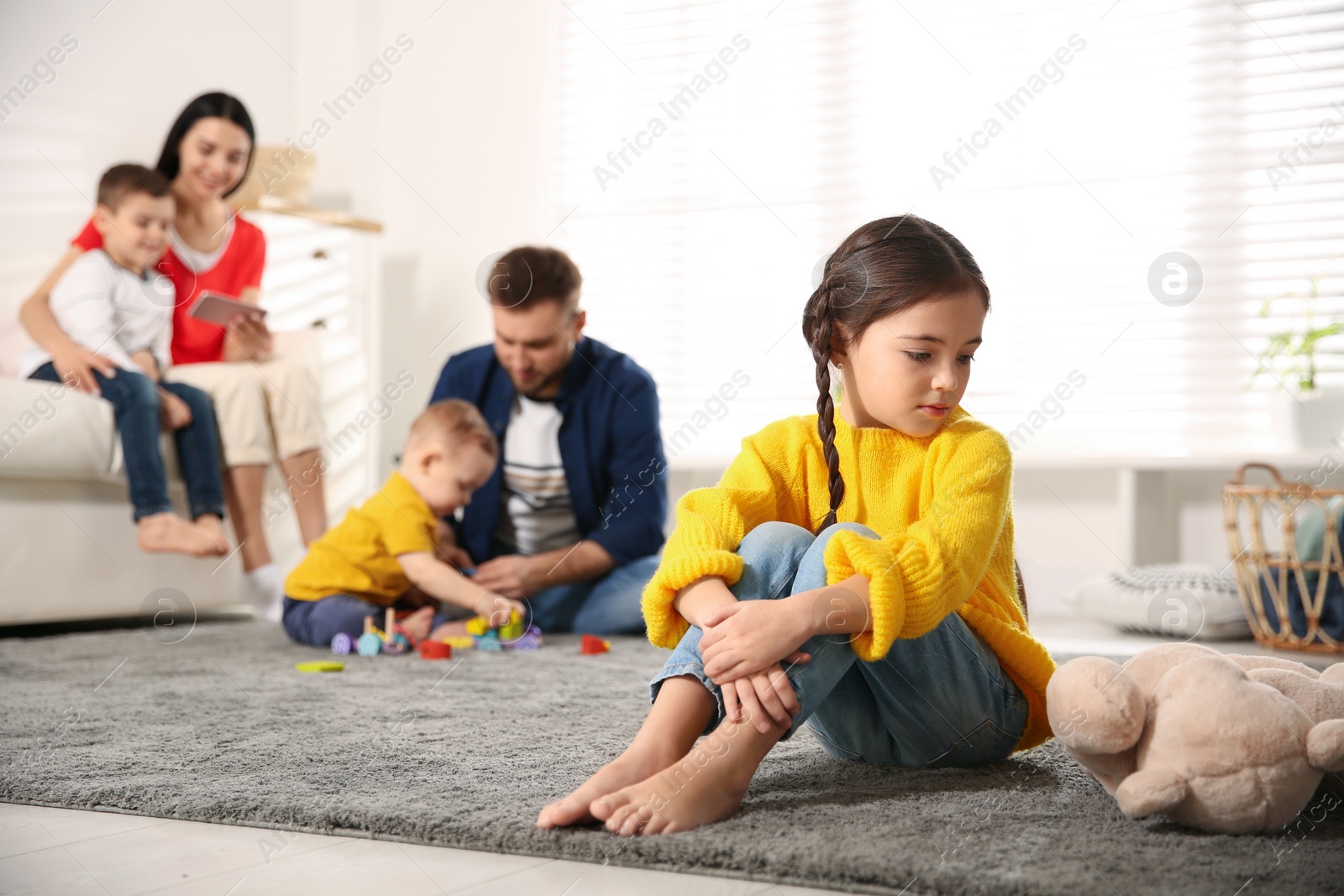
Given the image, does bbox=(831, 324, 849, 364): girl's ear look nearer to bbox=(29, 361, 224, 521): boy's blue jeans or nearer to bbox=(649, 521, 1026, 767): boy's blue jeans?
bbox=(649, 521, 1026, 767): boy's blue jeans

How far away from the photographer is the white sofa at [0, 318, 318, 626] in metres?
1.89

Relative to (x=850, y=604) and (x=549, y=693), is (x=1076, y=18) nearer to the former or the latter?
(x=549, y=693)

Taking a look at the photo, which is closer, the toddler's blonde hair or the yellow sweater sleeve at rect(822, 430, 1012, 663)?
the yellow sweater sleeve at rect(822, 430, 1012, 663)

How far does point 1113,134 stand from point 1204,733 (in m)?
2.28

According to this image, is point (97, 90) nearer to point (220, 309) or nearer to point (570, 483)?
point (220, 309)

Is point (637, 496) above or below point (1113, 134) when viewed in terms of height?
below

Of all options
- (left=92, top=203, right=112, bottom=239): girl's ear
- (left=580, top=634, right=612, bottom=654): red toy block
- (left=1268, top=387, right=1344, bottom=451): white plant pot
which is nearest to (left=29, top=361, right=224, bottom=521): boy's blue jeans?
(left=92, top=203, right=112, bottom=239): girl's ear

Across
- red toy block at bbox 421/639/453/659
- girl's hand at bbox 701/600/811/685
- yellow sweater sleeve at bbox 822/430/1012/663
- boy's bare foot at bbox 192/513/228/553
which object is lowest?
red toy block at bbox 421/639/453/659

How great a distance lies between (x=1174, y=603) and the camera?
220 centimetres

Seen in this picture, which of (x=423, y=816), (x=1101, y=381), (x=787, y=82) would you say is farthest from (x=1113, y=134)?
(x=423, y=816)

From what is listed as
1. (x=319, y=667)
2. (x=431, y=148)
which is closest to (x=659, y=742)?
(x=319, y=667)

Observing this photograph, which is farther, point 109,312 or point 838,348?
point 109,312

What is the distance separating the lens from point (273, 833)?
32.1 inches

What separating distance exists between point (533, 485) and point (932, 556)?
53.8 inches
